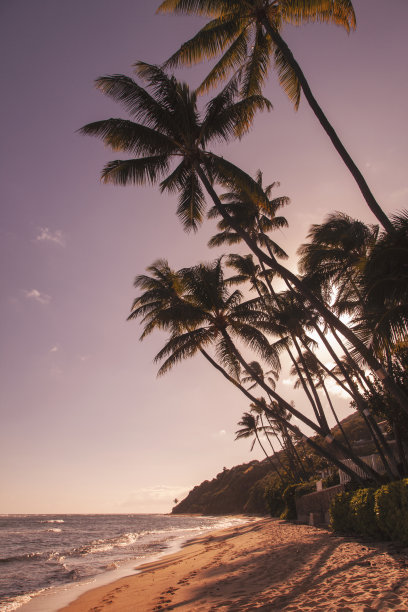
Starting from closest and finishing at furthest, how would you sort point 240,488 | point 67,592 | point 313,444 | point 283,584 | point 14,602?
point 283,584
point 14,602
point 67,592
point 313,444
point 240,488

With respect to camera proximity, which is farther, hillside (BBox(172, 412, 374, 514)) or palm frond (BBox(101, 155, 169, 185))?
hillside (BBox(172, 412, 374, 514))

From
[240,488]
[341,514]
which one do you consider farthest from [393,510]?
[240,488]

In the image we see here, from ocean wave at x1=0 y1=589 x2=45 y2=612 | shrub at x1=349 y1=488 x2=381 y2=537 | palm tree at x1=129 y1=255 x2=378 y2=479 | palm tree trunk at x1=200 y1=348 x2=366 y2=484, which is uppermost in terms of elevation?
palm tree at x1=129 y1=255 x2=378 y2=479

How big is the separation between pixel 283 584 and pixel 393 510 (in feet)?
11.4

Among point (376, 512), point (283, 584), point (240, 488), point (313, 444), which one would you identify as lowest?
point (240, 488)

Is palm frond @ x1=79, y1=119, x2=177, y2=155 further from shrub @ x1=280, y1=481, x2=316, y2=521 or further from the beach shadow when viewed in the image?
shrub @ x1=280, y1=481, x2=316, y2=521

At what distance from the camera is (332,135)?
27.3 feet

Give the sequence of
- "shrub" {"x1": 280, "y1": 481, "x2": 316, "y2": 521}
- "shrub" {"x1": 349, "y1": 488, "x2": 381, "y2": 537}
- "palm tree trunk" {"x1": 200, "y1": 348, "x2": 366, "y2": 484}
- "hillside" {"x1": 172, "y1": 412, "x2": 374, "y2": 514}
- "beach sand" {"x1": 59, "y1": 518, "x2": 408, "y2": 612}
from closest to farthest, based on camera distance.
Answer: "beach sand" {"x1": 59, "y1": 518, "x2": 408, "y2": 612} → "shrub" {"x1": 349, "y1": 488, "x2": 381, "y2": 537} → "palm tree trunk" {"x1": 200, "y1": 348, "x2": 366, "y2": 484} → "shrub" {"x1": 280, "y1": 481, "x2": 316, "y2": 521} → "hillside" {"x1": 172, "y1": 412, "x2": 374, "y2": 514}

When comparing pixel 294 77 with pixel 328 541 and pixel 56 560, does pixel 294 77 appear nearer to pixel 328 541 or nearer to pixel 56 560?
pixel 328 541

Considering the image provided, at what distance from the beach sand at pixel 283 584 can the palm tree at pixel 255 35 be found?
29.1 ft

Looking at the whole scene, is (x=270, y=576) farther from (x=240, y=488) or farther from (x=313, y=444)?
(x=240, y=488)

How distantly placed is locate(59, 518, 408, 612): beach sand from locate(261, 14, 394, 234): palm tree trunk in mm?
6248

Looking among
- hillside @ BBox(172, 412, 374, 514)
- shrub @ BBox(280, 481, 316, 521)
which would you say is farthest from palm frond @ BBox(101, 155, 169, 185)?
hillside @ BBox(172, 412, 374, 514)

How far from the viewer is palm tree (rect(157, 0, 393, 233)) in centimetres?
893
